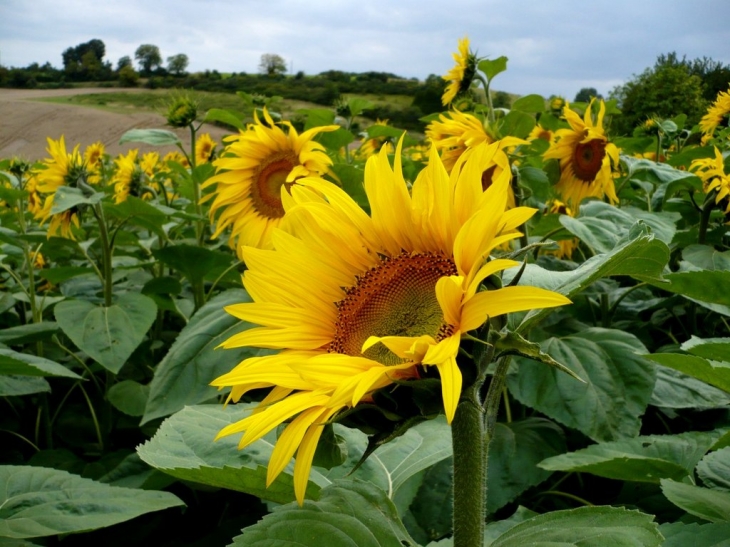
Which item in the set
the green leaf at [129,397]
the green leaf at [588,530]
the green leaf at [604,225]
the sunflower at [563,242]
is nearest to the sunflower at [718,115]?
the sunflower at [563,242]

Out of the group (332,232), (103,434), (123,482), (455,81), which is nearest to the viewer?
(332,232)

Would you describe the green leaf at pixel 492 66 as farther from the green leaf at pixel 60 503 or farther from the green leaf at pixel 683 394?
the green leaf at pixel 60 503

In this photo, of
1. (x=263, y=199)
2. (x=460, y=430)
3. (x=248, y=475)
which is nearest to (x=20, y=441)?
(x=263, y=199)

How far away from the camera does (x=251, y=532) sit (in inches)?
32.7

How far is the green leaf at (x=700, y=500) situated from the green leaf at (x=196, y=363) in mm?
929

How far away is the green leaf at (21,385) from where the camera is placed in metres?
1.76

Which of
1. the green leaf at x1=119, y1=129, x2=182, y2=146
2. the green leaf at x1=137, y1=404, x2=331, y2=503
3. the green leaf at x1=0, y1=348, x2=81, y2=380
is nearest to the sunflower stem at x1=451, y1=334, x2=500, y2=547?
the green leaf at x1=137, y1=404, x2=331, y2=503

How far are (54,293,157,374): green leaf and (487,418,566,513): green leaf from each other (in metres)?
1.02

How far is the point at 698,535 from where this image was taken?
983mm

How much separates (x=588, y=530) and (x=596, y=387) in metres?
0.86

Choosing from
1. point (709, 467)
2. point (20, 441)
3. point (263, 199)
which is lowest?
point (20, 441)

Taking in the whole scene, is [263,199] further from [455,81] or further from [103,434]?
[455,81]

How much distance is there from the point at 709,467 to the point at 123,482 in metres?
1.30

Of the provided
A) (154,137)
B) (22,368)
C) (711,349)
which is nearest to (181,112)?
(154,137)
